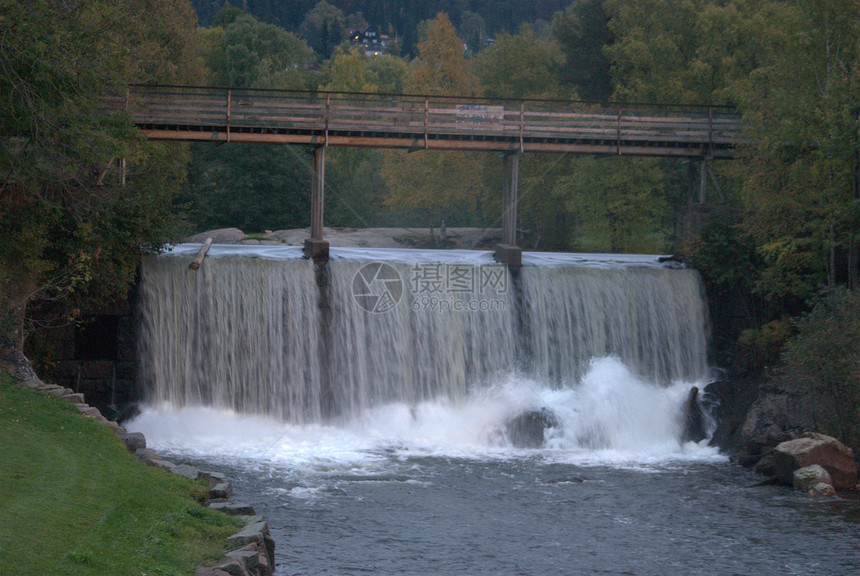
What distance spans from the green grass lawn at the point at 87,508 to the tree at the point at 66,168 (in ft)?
13.4

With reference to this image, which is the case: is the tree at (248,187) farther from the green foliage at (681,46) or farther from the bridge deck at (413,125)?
the green foliage at (681,46)

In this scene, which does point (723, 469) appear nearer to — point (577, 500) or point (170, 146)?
point (577, 500)

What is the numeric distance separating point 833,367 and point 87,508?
601 inches

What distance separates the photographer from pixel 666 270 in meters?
24.9

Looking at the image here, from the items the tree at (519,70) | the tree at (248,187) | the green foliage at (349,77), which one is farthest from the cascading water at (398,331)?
the green foliage at (349,77)

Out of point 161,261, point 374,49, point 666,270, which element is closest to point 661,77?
point 666,270

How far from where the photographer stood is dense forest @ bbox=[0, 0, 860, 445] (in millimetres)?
16797

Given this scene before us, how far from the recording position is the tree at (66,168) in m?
14.4

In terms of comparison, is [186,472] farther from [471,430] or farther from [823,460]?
[823,460]

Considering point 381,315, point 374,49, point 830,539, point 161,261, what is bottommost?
point 830,539

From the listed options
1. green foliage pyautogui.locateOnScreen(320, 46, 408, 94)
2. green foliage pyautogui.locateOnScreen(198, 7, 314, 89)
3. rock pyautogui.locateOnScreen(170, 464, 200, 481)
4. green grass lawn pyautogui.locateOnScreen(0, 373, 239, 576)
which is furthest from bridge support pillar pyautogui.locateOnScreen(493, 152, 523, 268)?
green foliage pyautogui.locateOnScreen(198, 7, 314, 89)

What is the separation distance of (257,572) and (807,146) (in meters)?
18.5

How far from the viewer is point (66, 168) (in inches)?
635

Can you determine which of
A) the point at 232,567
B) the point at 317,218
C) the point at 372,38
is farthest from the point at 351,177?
the point at 372,38
